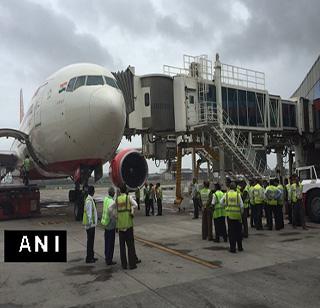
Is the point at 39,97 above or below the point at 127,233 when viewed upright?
above

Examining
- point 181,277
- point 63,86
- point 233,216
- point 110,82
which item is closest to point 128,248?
point 181,277

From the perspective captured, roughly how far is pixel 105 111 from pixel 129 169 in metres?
4.91

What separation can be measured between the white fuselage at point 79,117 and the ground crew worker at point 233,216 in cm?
528

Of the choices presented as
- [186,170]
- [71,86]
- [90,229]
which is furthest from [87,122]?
[186,170]

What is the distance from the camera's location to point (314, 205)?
13930 millimetres

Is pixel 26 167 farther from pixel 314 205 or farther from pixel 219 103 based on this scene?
pixel 314 205

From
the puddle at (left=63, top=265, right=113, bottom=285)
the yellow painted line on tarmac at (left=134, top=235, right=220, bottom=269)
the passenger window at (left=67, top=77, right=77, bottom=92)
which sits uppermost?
the passenger window at (left=67, top=77, right=77, bottom=92)

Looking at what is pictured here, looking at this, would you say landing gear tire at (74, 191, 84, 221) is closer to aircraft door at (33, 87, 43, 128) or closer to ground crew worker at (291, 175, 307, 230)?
aircraft door at (33, 87, 43, 128)

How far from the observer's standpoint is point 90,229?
8.57 meters

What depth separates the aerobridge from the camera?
836 inches

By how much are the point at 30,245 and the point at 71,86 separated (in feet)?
21.7

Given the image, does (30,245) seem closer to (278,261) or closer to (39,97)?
(278,261)

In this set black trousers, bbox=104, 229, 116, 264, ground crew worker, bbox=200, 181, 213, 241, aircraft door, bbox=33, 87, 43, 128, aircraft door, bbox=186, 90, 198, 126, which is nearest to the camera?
black trousers, bbox=104, 229, 116, 264

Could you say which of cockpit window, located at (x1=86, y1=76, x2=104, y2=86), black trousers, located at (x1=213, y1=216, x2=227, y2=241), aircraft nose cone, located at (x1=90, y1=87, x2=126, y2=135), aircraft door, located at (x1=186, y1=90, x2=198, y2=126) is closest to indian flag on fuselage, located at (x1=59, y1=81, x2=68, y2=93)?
cockpit window, located at (x1=86, y1=76, x2=104, y2=86)
